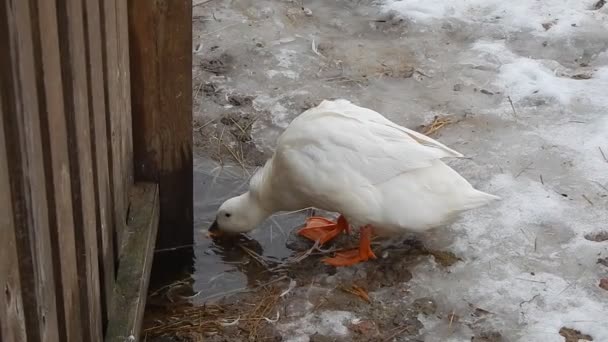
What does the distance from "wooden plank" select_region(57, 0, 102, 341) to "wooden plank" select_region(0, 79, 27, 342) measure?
0.47 m

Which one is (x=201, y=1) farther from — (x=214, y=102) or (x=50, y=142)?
(x=50, y=142)

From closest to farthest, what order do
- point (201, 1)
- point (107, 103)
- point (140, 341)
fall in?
point (107, 103), point (140, 341), point (201, 1)

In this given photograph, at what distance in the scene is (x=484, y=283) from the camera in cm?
375

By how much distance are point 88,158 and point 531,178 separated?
2608 millimetres

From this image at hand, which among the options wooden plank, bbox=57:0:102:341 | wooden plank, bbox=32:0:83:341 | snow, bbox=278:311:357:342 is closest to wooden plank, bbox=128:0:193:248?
snow, bbox=278:311:357:342

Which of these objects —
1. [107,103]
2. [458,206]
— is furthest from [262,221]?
[107,103]

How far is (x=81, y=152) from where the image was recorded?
7.89 feet

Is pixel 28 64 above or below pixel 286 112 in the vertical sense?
above

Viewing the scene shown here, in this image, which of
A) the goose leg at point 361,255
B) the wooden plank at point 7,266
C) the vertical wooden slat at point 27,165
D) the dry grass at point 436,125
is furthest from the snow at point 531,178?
the wooden plank at point 7,266

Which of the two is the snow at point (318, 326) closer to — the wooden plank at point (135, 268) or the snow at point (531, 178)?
the snow at point (531, 178)

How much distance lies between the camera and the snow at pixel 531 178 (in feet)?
11.9

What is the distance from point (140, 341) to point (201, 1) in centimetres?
359

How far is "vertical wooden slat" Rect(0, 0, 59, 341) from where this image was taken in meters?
1.72

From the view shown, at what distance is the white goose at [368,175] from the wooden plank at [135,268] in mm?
606
